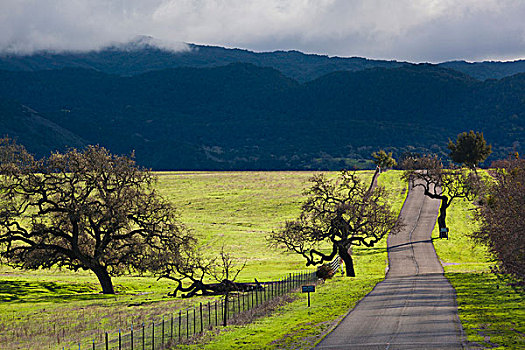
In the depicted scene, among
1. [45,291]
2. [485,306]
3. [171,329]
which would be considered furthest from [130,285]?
[485,306]

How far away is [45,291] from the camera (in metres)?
61.8

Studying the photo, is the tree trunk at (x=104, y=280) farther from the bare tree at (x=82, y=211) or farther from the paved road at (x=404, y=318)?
the paved road at (x=404, y=318)

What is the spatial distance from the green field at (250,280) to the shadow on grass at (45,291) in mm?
94

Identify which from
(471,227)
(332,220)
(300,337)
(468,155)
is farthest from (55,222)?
(468,155)

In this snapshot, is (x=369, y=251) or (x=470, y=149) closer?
(x=369, y=251)

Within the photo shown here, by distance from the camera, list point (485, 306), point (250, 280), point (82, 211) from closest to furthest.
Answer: point (485, 306), point (82, 211), point (250, 280)

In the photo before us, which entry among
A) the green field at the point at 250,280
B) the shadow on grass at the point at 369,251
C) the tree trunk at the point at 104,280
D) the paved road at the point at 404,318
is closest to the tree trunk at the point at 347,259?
the green field at the point at 250,280

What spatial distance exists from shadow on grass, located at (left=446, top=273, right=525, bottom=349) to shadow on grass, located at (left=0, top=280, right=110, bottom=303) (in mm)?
33422

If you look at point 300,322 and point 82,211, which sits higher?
point 82,211

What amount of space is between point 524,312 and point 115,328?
2616 centimetres

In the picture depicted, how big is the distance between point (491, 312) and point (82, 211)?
37302 millimetres

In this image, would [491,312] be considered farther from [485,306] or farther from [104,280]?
[104,280]

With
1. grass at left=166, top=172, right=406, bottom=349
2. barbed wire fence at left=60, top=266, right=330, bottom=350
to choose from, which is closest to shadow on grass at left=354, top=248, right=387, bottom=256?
grass at left=166, top=172, right=406, bottom=349

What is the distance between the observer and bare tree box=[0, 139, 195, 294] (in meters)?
58.5
